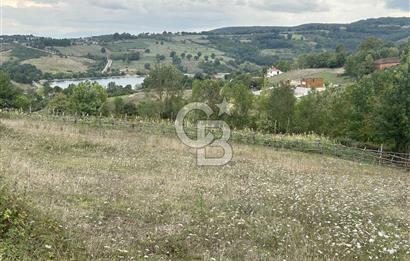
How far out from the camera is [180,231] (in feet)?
34.4

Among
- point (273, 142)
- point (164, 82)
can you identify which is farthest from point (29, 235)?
point (164, 82)

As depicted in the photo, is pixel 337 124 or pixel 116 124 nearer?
pixel 116 124

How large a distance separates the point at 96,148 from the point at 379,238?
17648 millimetres

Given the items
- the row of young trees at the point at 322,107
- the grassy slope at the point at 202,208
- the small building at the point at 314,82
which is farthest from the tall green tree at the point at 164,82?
the small building at the point at 314,82

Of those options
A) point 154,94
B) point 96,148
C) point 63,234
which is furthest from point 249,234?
point 154,94

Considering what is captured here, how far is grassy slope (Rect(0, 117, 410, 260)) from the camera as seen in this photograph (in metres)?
9.73

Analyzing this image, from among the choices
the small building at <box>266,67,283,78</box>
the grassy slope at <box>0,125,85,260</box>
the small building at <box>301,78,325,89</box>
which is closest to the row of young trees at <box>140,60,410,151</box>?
the grassy slope at <box>0,125,85,260</box>

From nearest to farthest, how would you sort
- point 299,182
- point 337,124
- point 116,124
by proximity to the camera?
1. point 299,182
2. point 116,124
3. point 337,124

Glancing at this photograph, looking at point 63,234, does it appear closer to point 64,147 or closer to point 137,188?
point 137,188

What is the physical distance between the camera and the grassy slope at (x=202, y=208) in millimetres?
9734

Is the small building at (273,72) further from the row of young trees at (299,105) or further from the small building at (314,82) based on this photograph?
the row of young trees at (299,105)

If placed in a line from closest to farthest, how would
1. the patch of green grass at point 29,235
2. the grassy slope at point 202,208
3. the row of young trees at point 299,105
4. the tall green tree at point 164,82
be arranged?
1. the patch of green grass at point 29,235
2. the grassy slope at point 202,208
3. the row of young trees at point 299,105
4. the tall green tree at point 164,82

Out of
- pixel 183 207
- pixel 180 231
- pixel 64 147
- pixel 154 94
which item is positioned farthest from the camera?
pixel 154 94

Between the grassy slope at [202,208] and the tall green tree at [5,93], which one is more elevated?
the grassy slope at [202,208]
